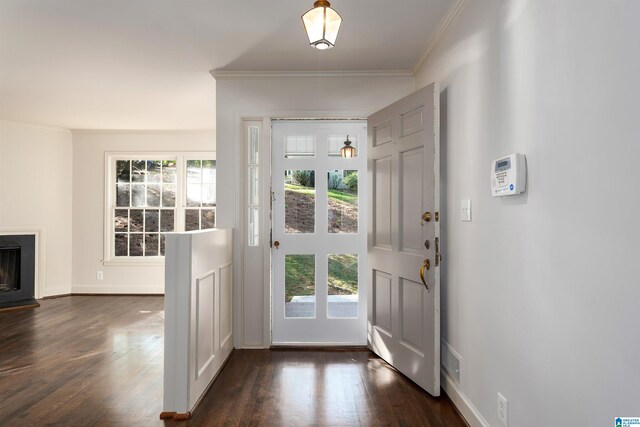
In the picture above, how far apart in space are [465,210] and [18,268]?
6.09m

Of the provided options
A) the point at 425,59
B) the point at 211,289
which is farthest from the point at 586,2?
the point at 211,289

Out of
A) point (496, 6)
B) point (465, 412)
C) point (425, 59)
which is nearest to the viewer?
point (496, 6)

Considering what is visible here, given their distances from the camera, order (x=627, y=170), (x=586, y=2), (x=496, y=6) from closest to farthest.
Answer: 1. (x=627, y=170)
2. (x=586, y=2)
3. (x=496, y=6)

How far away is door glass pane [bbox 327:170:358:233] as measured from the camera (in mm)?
3689

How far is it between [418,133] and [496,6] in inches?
38.7

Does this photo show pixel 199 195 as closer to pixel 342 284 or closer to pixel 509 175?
pixel 342 284

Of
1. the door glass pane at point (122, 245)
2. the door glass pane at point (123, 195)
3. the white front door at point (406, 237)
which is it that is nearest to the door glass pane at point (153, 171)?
the door glass pane at point (123, 195)

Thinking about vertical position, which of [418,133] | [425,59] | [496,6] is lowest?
[418,133]

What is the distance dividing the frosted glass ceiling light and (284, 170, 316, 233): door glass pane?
5.75ft

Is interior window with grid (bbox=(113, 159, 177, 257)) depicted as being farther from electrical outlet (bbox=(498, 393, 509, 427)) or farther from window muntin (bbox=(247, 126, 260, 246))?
electrical outlet (bbox=(498, 393, 509, 427))

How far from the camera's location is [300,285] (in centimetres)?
368

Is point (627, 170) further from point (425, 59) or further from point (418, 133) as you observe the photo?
point (425, 59)

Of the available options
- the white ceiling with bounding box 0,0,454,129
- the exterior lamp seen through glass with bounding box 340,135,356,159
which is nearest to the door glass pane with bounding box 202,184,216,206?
the white ceiling with bounding box 0,0,454,129

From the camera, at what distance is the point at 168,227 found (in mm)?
6141
